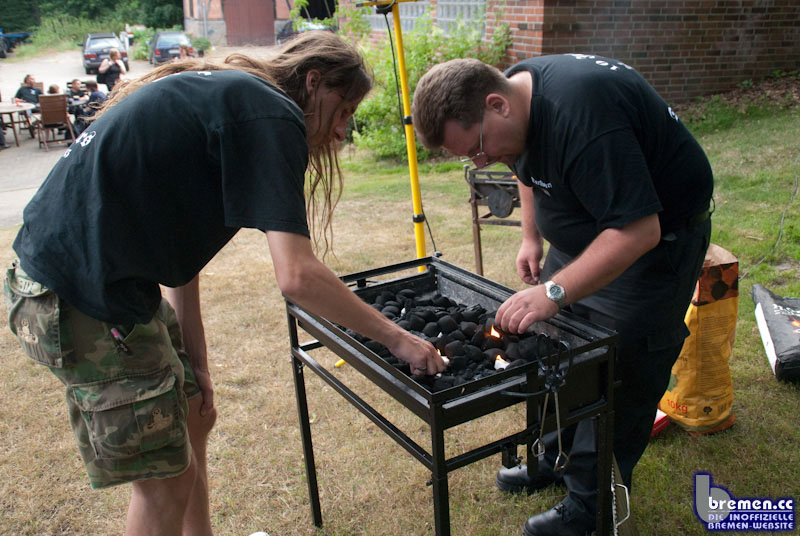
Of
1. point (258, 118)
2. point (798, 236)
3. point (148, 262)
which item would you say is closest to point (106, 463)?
point (148, 262)

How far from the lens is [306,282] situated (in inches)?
58.6

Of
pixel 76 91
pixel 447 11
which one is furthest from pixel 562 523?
pixel 76 91

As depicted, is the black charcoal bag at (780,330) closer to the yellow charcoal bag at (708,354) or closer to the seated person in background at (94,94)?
the yellow charcoal bag at (708,354)

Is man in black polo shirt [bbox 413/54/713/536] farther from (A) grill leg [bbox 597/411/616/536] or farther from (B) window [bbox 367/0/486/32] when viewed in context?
(B) window [bbox 367/0/486/32]

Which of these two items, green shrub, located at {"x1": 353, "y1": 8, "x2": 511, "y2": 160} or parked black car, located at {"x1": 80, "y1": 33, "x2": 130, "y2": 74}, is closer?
green shrub, located at {"x1": 353, "y1": 8, "x2": 511, "y2": 160}

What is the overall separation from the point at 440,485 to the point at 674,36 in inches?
327

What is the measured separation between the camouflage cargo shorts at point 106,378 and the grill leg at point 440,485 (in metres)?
0.70

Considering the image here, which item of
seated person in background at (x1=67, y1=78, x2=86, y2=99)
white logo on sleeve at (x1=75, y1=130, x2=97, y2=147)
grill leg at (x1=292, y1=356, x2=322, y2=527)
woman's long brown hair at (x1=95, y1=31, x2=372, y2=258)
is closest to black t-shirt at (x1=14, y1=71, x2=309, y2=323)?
white logo on sleeve at (x1=75, y1=130, x2=97, y2=147)

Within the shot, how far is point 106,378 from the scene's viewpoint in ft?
5.17

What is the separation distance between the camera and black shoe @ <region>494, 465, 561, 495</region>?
269 cm

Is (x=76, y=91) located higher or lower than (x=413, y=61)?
lower

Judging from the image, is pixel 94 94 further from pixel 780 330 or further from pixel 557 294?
pixel 557 294

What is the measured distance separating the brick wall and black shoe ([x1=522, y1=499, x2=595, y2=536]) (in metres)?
6.72

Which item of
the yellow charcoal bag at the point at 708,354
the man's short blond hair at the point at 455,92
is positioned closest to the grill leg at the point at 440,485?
the man's short blond hair at the point at 455,92
